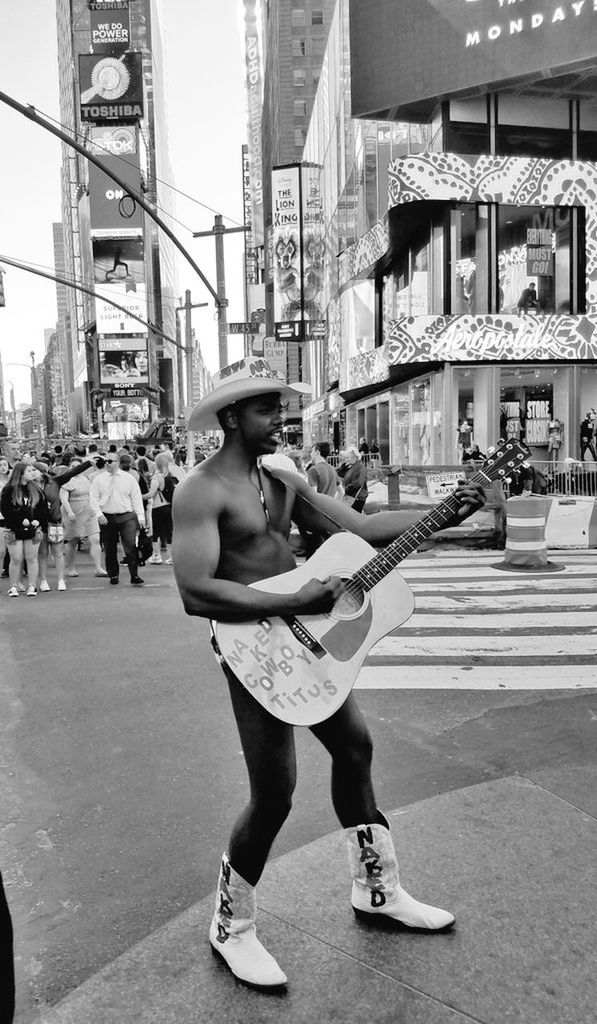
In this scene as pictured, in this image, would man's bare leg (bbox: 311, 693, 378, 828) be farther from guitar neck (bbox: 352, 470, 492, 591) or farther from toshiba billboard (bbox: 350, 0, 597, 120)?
toshiba billboard (bbox: 350, 0, 597, 120)

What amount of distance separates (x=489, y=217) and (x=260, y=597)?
2606cm

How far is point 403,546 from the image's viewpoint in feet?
9.32

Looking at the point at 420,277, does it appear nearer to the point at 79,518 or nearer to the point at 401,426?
the point at 401,426

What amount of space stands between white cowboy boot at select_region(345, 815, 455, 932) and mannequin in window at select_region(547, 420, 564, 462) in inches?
968

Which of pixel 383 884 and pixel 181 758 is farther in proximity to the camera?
pixel 181 758

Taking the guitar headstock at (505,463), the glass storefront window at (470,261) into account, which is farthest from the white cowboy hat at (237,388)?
the glass storefront window at (470,261)

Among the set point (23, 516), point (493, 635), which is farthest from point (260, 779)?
point (23, 516)

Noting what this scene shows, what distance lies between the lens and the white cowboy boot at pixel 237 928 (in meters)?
2.76

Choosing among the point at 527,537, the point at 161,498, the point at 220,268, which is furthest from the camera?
the point at 220,268

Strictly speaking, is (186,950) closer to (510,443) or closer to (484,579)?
(510,443)

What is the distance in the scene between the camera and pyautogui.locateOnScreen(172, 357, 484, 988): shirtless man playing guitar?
2.67 meters

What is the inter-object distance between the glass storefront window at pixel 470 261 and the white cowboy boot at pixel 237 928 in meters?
24.9

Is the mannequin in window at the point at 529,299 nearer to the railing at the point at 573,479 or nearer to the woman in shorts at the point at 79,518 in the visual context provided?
the railing at the point at 573,479

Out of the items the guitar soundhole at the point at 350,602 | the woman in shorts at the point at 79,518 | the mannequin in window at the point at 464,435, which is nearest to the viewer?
the guitar soundhole at the point at 350,602
